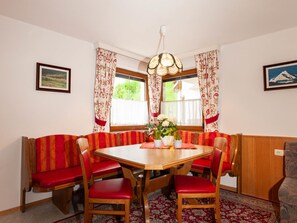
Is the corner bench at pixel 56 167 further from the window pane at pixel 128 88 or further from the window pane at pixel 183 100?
the window pane at pixel 183 100

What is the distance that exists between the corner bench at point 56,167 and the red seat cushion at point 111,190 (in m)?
0.59

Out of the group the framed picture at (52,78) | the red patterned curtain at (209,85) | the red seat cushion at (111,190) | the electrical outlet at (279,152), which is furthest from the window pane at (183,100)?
the red seat cushion at (111,190)

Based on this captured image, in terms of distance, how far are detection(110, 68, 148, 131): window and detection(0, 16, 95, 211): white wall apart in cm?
72

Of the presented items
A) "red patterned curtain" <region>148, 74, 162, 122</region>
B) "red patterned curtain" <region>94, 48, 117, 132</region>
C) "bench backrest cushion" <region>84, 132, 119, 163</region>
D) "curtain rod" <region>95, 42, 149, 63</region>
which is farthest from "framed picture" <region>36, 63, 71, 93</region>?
"red patterned curtain" <region>148, 74, 162, 122</region>

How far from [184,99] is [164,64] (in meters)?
1.93

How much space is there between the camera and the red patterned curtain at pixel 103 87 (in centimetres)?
333

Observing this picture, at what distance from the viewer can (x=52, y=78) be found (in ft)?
9.43

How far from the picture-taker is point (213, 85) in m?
3.44

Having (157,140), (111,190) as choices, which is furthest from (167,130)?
(111,190)

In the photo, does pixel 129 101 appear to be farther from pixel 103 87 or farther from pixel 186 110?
pixel 186 110

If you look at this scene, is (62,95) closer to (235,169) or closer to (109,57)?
(109,57)

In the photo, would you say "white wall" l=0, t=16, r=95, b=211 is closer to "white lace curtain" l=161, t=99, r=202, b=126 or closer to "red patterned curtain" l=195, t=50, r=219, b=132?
"white lace curtain" l=161, t=99, r=202, b=126

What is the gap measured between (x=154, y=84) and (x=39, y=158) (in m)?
2.70

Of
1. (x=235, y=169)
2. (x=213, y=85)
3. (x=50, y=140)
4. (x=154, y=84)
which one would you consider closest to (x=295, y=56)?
(x=213, y=85)
